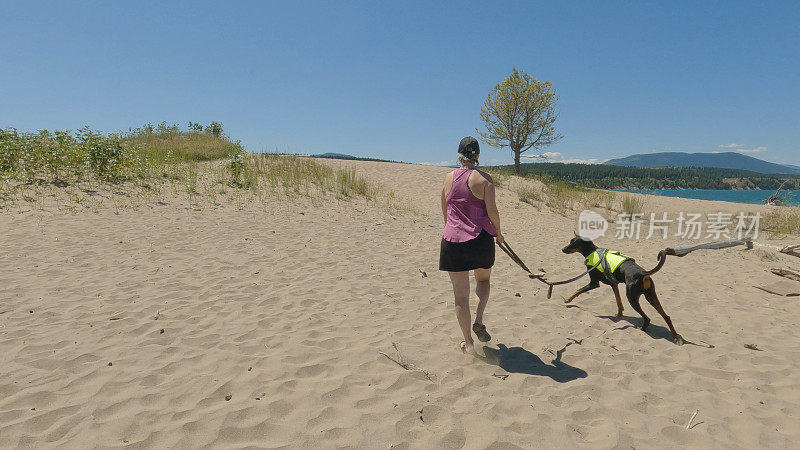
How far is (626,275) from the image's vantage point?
4535 millimetres

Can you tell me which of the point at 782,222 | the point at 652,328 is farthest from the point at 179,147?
the point at 782,222

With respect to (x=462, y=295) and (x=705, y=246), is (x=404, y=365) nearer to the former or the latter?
(x=462, y=295)

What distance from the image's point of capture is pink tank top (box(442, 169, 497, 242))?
3.35m

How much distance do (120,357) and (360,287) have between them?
10.0ft

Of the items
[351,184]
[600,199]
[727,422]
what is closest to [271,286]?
[727,422]

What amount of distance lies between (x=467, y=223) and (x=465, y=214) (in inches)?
3.4

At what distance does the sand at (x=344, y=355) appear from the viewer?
265 centimetres

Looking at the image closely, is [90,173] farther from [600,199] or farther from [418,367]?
[600,199]

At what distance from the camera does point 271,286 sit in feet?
18.3

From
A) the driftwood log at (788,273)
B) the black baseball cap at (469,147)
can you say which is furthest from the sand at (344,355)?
the black baseball cap at (469,147)

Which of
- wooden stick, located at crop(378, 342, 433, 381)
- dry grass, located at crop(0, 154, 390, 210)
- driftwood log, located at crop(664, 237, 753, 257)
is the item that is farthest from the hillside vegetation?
driftwood log, located at crop(664, 237, 753, 257)

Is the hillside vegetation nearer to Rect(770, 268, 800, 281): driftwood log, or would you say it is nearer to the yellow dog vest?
the yellow dog vest

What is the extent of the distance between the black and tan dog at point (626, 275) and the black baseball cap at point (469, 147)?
240 cm

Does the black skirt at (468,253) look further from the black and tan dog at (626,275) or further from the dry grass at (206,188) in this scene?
the dry grass at (206,188)
